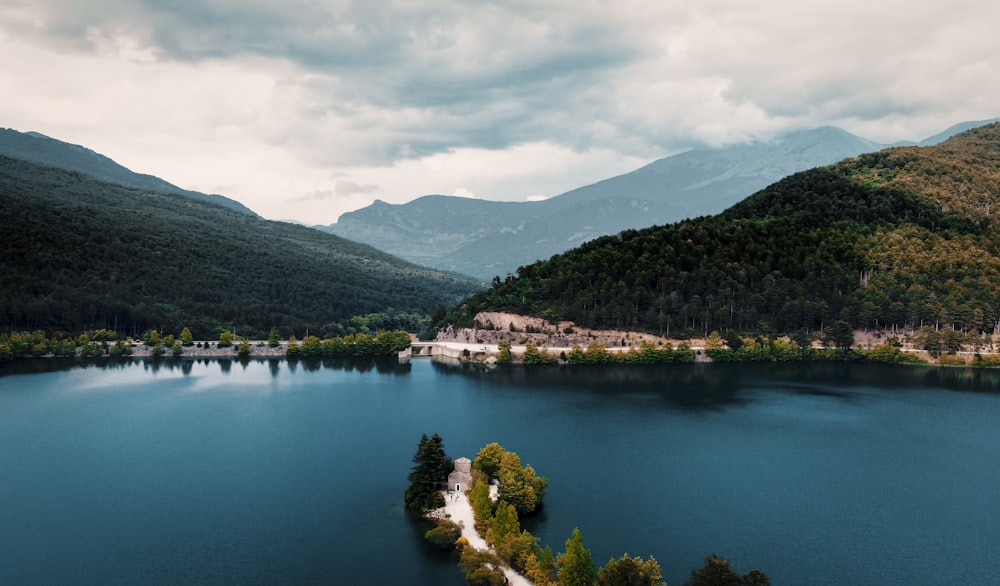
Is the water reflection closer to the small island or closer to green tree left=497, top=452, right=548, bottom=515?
the small island

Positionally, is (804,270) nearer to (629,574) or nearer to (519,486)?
(519,486)

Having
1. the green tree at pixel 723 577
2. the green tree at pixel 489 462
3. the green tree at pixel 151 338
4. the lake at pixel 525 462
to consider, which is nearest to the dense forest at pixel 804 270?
the lake at pixel 525 462

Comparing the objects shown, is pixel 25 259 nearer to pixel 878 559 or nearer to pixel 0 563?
pixel 0 563

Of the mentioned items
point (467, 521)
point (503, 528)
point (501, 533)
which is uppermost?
point (503, 528)

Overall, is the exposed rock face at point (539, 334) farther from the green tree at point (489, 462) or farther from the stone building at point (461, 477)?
the stone building at point (461, 477)

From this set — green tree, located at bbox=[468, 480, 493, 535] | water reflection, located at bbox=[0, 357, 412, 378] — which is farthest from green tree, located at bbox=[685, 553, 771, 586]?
water reflection, located at bbox=[0, 357, 412, 378]

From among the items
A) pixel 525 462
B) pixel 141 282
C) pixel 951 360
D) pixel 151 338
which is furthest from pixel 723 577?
pixel 141 282

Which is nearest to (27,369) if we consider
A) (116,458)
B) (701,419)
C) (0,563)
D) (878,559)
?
(116,458)

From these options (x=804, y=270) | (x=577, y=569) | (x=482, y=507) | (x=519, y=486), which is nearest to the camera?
(x=577, y=569)
